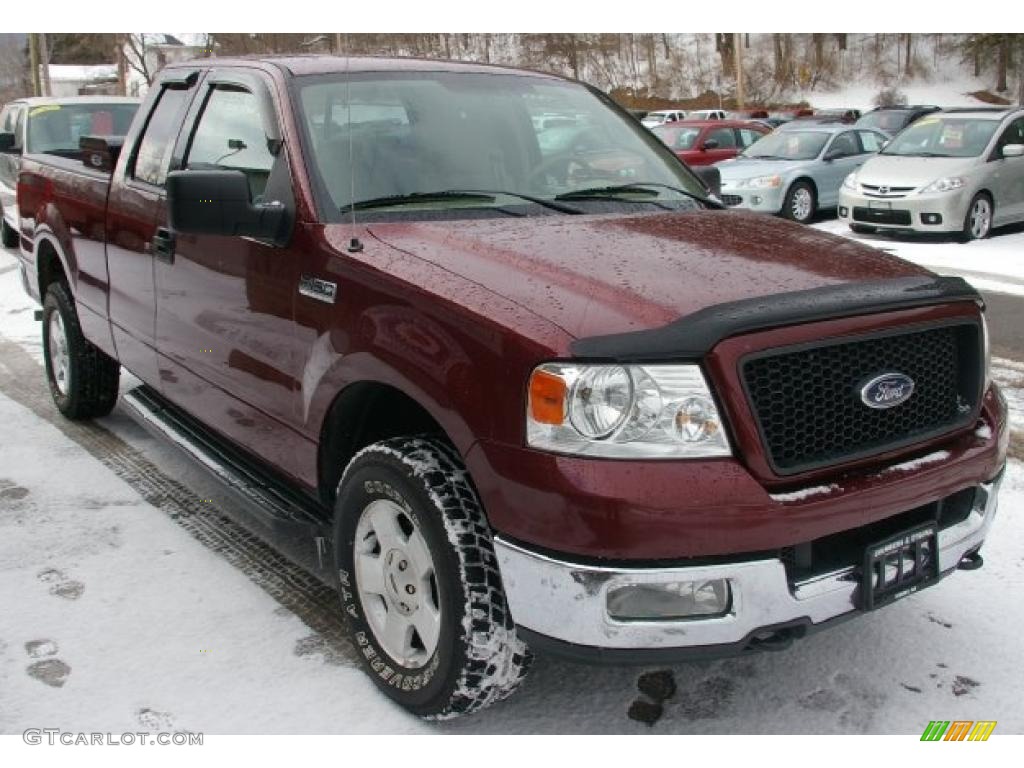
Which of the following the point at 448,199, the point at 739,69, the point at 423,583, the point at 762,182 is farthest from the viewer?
the point at 739,69

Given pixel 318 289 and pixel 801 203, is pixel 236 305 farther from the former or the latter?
pixel 801 203

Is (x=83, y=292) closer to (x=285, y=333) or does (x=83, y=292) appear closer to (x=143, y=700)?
(x=285, y=333)

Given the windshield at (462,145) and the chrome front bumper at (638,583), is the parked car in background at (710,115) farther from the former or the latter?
the chrome front bumper at (638,583)

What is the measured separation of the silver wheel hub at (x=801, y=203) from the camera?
49.5ft

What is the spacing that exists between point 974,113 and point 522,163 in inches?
468

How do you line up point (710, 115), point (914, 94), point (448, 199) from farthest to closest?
point (914, 94)
point (710, 115)
point (448, 199)

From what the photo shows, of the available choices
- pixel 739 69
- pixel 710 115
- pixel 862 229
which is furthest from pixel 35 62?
pixel 862 229

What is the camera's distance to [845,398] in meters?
2.58

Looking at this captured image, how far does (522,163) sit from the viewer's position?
3674 mm

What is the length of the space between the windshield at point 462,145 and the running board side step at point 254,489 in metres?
1.00

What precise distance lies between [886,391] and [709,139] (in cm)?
1663

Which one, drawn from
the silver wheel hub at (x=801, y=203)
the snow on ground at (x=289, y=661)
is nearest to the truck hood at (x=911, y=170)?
the silver wheel hub at (x=801, y=203)

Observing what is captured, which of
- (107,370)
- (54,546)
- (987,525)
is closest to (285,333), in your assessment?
(54,546)

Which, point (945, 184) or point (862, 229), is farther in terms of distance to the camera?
point (862, 229)
